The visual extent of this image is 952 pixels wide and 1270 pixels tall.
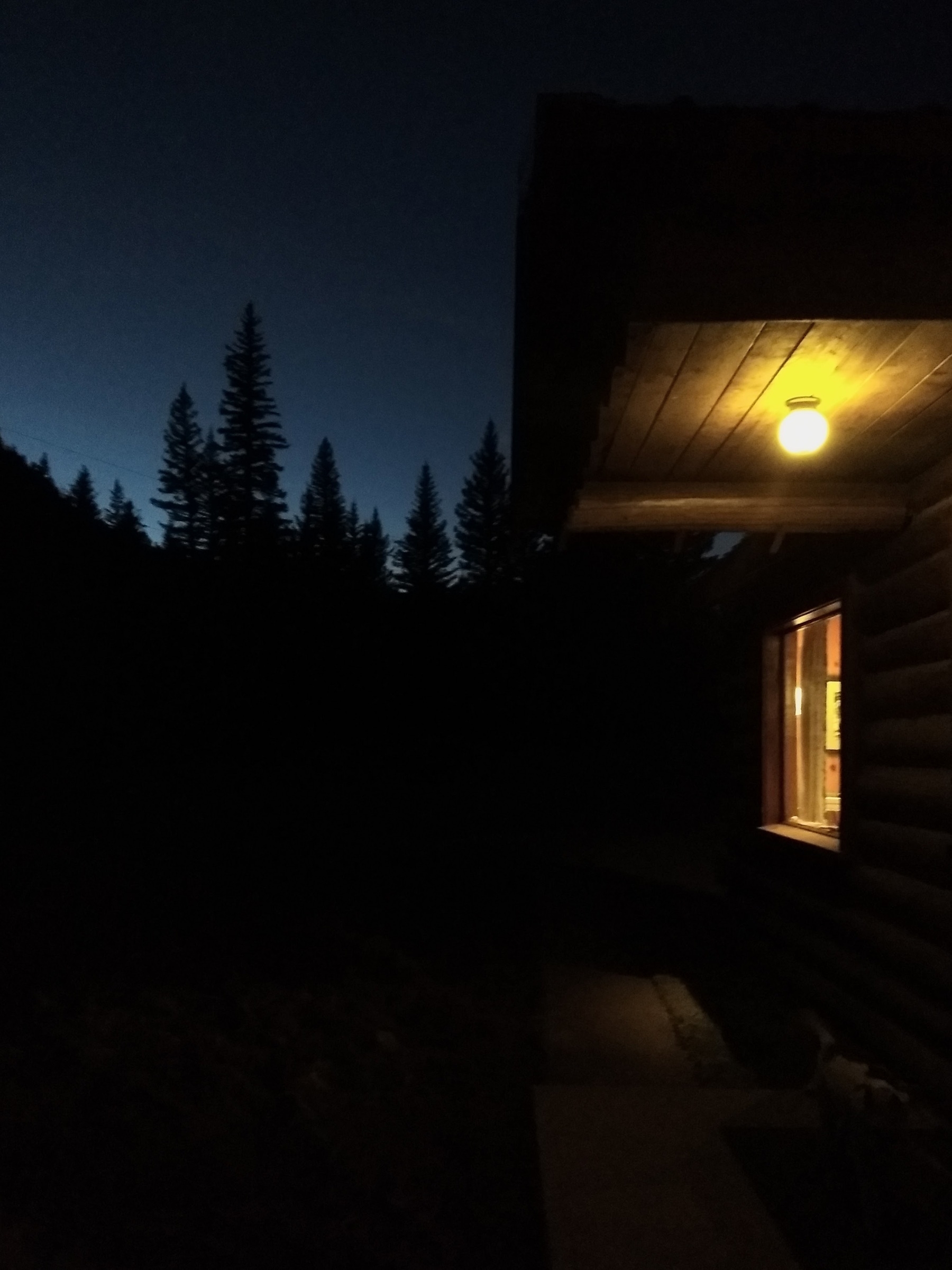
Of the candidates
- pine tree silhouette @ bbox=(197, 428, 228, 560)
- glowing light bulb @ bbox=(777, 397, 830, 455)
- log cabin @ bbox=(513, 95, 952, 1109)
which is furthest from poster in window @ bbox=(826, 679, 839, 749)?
pine tree silhouette @ bbox=(197, 428, 228, 560)

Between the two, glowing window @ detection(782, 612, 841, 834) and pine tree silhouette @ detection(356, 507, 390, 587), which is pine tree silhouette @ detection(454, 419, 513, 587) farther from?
glowing window @ detection(782, 612, 841, 834)

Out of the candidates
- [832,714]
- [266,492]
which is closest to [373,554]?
[266,492]

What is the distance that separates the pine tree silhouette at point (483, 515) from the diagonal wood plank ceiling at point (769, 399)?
50952 millimetres

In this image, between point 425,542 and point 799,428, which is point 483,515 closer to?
point 425,542

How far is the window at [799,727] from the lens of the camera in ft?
26.7

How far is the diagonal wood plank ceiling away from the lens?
3822mm

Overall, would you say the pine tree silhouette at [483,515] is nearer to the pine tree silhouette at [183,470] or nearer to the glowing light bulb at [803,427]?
the pine tree silhouette at [183,470]

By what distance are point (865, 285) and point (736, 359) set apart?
57 centimetres

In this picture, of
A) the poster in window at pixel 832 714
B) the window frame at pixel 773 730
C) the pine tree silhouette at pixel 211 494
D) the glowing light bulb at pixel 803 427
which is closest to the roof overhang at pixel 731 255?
the glowing light bulb at pixel 803 427

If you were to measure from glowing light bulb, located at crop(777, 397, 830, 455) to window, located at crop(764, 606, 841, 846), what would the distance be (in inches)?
135

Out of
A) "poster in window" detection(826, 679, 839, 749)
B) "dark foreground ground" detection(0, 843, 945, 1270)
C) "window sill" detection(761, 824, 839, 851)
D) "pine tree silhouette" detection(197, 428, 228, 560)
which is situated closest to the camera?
"dark foreground ground" detection(0, 843, 945, 1270)

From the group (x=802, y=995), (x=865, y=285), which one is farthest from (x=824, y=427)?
(x=802, y=995)

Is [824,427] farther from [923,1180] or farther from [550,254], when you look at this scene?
[923,1180]

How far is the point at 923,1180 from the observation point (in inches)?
155
